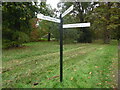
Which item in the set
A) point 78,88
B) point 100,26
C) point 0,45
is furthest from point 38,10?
point 100,26

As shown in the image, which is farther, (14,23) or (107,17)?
(107,17)

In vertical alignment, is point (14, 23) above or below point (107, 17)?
below

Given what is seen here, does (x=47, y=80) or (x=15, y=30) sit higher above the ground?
(x=15, y=30)

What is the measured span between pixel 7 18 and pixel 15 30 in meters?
1.40

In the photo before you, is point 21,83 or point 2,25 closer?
point 21,83

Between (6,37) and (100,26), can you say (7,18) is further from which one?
(100,26)

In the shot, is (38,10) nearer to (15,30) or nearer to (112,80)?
(15,30)

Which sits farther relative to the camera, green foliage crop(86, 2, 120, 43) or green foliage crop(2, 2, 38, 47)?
green foliage crop(2, 2, 38, 47)

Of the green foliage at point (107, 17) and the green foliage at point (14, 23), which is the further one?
the green foliage at point (14, 23)

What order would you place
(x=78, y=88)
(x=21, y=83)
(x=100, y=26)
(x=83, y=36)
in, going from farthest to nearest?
(x=83, y=36) → (x=100, y=26) → (x=21, y=83) → (x=78, y=88)

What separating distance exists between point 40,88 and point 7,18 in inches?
327

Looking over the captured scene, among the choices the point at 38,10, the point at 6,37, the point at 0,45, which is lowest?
the point at 0,45

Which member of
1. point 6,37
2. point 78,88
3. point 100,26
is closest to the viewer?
point 78,88

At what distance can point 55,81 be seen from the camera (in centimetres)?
253
